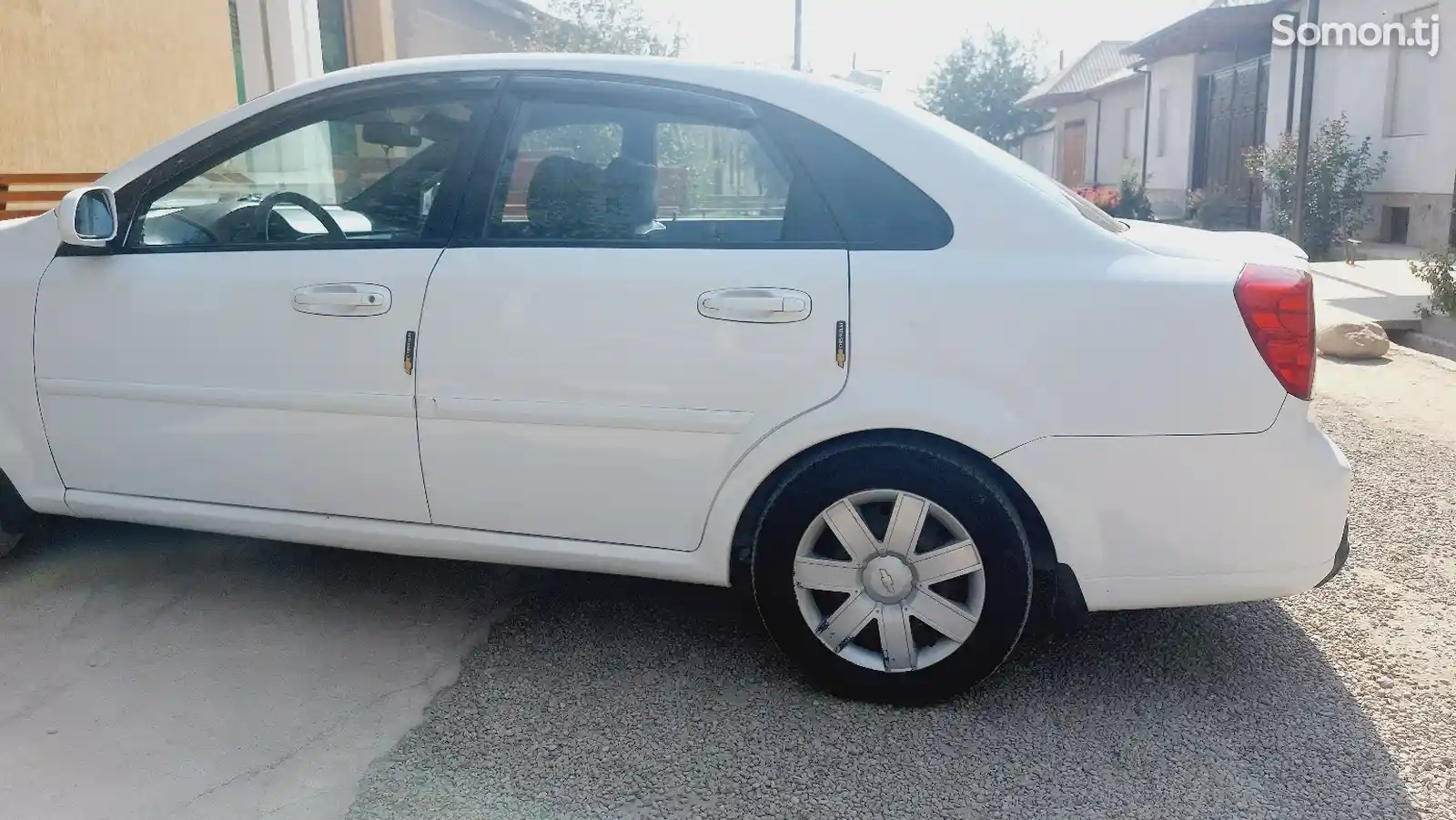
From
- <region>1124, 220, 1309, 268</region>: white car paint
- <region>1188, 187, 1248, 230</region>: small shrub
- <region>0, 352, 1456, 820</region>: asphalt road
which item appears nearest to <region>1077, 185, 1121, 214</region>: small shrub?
<region>1188, 187, 1248, 230</region>: small shrub

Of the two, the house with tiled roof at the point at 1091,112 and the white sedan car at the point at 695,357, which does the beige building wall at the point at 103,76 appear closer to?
the white sedan car at the point at 695,357

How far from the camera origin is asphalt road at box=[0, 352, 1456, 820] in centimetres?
254

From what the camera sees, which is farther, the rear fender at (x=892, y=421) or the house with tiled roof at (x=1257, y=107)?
the house with tiled roof at (x=1257, y=107)

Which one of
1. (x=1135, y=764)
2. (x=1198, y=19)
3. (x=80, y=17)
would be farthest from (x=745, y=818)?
(x=1198, y=19)

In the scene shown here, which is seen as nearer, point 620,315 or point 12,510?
point 620,315

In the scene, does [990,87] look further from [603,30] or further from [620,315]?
[620,315]

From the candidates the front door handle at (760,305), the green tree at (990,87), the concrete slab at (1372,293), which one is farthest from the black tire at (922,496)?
the green tree at (990,87)

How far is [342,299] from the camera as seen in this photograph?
10.1 ft

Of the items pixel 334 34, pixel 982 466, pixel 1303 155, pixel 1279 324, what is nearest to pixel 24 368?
pixel 982 466

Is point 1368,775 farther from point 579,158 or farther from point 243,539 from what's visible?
point 243,539

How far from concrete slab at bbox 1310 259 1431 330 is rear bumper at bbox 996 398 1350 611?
594 centimetres

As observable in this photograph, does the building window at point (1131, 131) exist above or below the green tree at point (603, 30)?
below

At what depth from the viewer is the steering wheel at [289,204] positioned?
3318 mm

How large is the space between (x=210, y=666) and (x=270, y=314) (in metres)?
0.98
